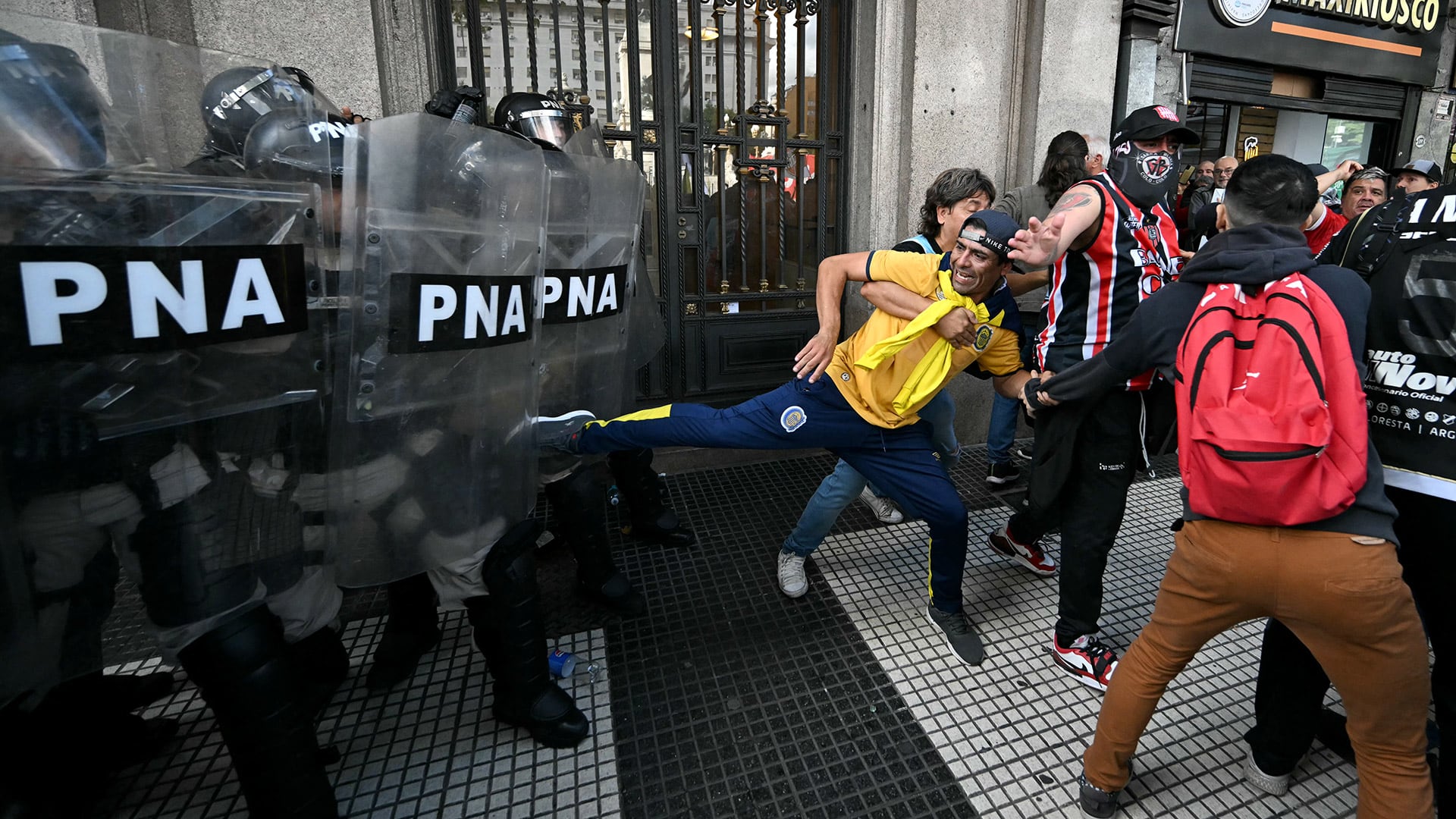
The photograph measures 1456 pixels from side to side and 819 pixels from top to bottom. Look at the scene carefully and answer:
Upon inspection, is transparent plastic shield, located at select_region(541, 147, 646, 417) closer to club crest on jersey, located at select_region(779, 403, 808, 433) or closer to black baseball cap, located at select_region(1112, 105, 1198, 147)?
club crest on jersey, located at select_region(779, 403, 808, 433)

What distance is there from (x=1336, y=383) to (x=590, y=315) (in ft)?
6.94

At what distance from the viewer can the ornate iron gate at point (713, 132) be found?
13.3ft

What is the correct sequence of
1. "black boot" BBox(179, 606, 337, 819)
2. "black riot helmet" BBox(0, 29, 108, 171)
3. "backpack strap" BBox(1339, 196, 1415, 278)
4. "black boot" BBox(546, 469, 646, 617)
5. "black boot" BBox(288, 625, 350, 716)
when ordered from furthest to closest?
"black boot" BBox(546, 469, 646, 617) → "black boot" BBox(288, 625, 350, 716) → "backpack strap" BBox(1339, 196, 1415, 278) → "black boot" BBox(179, 606, 337, 819) → "black riot helmet" BBox(0, 29, 108, 171)

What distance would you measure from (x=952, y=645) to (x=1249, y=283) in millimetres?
1655

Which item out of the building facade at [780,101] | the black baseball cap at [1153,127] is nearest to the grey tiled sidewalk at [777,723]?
the black baseball cap at [1153,127]

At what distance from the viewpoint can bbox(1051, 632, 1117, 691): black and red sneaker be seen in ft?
8.17

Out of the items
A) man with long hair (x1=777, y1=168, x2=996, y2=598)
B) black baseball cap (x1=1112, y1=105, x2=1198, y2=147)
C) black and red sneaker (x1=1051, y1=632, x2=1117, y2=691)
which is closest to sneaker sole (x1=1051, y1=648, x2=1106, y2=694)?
black and red sneaker (x1=1051, y1=632, x2=1117, y2=691)

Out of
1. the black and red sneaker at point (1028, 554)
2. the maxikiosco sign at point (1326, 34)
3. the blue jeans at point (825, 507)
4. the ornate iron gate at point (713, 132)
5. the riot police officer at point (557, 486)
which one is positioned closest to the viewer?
the riot police officer at point (557, 486)

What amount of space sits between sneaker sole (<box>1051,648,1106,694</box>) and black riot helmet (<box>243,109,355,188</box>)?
2.74 m

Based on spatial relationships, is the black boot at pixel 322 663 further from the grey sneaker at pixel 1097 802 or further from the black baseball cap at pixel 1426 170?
the black baseball cap at pixel 1426 170

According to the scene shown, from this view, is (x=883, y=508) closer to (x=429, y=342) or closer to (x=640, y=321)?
(x=640, y=321)

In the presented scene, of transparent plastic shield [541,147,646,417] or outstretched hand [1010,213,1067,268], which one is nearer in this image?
outstretched hand [1010,213,1067,268]

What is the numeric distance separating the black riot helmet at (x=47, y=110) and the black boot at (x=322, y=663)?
146cm

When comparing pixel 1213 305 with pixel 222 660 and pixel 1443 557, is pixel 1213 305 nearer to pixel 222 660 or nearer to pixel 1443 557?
pixel 1443 557
